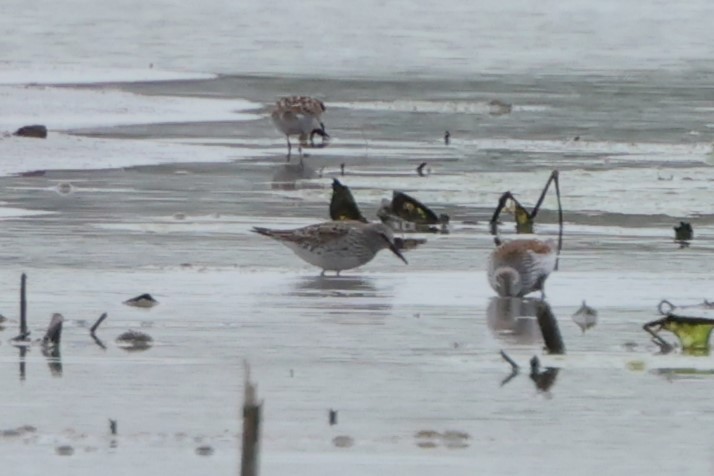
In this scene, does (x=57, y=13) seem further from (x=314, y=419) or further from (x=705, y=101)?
(x=314, y=419)

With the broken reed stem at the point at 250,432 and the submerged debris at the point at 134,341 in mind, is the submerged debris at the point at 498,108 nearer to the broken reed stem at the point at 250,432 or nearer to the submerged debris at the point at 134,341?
the submerged debris at the point at 134,341

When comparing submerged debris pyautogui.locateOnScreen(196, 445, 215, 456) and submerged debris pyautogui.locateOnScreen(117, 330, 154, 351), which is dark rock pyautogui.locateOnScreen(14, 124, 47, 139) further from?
submerged debris pyautogui.locateOnScreen(196, 445, 215, 456)

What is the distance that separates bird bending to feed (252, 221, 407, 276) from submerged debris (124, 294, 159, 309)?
1.62m

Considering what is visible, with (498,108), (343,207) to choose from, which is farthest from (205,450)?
(498,108)

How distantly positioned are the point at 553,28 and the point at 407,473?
5468 cm

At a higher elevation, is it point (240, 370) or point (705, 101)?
point (705, 101)

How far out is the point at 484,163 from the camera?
71.9 feet

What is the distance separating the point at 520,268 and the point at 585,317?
73 cm

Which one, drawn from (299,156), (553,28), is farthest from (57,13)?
(299,156)

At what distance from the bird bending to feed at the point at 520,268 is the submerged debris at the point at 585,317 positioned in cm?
Result: 55

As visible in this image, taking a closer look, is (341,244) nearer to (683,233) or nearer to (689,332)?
(683,233)

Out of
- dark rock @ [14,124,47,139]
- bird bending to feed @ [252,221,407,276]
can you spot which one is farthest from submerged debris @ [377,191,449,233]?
dark rock @ [14,124,47,139]

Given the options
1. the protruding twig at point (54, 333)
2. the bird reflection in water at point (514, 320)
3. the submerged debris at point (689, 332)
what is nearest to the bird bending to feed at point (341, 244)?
the bird reflection in water at point (514, 320)

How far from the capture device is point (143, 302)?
11.8 meters
